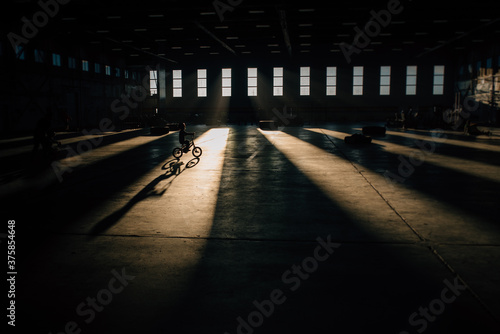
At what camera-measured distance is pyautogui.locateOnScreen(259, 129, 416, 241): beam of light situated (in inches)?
231

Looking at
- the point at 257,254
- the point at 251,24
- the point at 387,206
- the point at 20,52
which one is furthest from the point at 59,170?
the point at 251,24

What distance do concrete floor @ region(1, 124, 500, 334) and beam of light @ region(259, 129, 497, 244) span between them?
40 millimetres

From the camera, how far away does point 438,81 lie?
4991cm

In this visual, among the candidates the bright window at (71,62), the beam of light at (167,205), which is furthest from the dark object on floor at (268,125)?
the beam of light at (167,205)

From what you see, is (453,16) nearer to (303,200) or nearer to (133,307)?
(303,200)

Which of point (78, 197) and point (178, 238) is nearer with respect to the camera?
point (178, 238)

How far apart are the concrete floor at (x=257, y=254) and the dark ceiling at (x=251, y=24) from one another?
17913mm

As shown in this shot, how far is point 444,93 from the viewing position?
4991cm

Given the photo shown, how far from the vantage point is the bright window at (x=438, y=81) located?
4969cm

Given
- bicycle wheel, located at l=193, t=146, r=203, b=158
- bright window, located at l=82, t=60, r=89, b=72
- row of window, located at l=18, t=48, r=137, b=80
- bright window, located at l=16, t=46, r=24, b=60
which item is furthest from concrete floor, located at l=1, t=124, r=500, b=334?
bright window, located at l=82, t=60, r=89, b=72

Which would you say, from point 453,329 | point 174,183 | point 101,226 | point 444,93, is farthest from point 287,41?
point 453,329

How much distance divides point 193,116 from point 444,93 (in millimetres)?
31321

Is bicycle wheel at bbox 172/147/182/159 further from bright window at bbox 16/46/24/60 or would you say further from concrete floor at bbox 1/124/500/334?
bright window at bbox 16/46/24/60

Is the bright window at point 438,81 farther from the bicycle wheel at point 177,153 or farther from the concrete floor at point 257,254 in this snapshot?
the concrete floor at point 257,254
